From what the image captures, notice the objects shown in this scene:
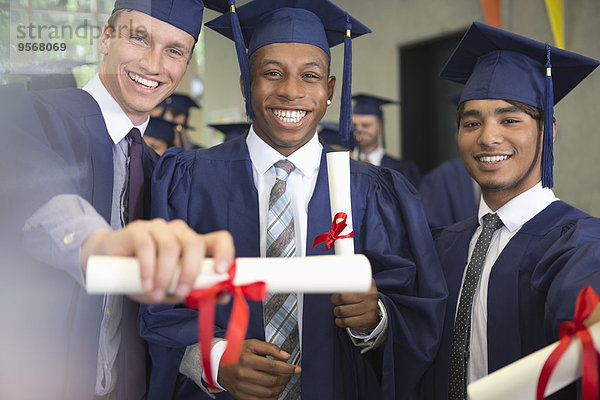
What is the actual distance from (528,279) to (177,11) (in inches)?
50.0

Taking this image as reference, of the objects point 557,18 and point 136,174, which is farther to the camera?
point 557,18

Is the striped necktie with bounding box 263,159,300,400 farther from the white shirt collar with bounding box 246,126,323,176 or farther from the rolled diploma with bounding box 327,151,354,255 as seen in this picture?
the rolled diploma with bounding box 327,151,354,255

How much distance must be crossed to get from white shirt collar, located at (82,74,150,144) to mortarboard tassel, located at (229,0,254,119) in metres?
0.41

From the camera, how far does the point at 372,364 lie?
5.69 feet

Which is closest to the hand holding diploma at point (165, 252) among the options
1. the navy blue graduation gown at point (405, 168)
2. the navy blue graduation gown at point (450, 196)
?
the navy blue graduation gown at point (450, 196)

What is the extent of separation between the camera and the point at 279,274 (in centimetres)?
88

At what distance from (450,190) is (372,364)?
3.18 metres

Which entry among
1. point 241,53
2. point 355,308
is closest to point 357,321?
point 355,308

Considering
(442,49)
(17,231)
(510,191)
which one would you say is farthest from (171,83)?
(442,49)

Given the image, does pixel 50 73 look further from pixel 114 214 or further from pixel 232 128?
pixel 232 128

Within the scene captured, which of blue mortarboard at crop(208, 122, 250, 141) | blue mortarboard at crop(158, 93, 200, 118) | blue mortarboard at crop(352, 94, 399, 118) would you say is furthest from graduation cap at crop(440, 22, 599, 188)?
blue mortarboard at crop(158, 93, 200, 118)

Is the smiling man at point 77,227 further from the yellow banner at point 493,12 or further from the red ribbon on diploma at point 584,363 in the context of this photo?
the yellow banner at point 493,12

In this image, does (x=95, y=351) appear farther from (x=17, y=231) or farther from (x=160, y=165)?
(x=160, y=165)

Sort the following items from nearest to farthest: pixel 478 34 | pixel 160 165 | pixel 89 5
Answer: pixel 89 5, pixel 160 165, pixel 478 34
